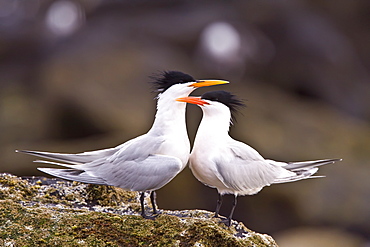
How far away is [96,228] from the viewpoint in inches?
194

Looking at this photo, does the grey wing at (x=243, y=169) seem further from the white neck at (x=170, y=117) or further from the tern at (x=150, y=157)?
the white neck at (x=170, y=117)

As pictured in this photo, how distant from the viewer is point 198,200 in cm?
1109

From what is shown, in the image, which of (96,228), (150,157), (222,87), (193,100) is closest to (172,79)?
(193,100)

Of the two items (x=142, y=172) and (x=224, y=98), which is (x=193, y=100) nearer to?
(x=224, y=98)

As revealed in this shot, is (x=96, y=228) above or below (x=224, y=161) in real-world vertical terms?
below

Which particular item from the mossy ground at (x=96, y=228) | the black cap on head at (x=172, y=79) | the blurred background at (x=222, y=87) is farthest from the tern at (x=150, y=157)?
the blurred background at (x=222, y=87)

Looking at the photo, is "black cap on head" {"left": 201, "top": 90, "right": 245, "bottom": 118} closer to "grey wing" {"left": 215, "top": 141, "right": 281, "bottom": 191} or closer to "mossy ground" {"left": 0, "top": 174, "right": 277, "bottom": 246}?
"grey wing" {"left": 215, "top": 141, "right": 281, "bottom": 191}

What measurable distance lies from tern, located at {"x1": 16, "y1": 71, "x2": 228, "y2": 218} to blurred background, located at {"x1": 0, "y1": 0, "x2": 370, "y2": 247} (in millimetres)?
5341

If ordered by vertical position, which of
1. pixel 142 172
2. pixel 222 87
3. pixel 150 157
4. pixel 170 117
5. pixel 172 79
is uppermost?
pixel 172 79

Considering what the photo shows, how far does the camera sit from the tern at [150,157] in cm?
538

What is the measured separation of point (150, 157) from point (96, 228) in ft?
3.08

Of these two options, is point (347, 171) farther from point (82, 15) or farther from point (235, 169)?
point (82, 15)

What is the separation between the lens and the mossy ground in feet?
15.6

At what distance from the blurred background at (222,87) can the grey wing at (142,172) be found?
5447mm
